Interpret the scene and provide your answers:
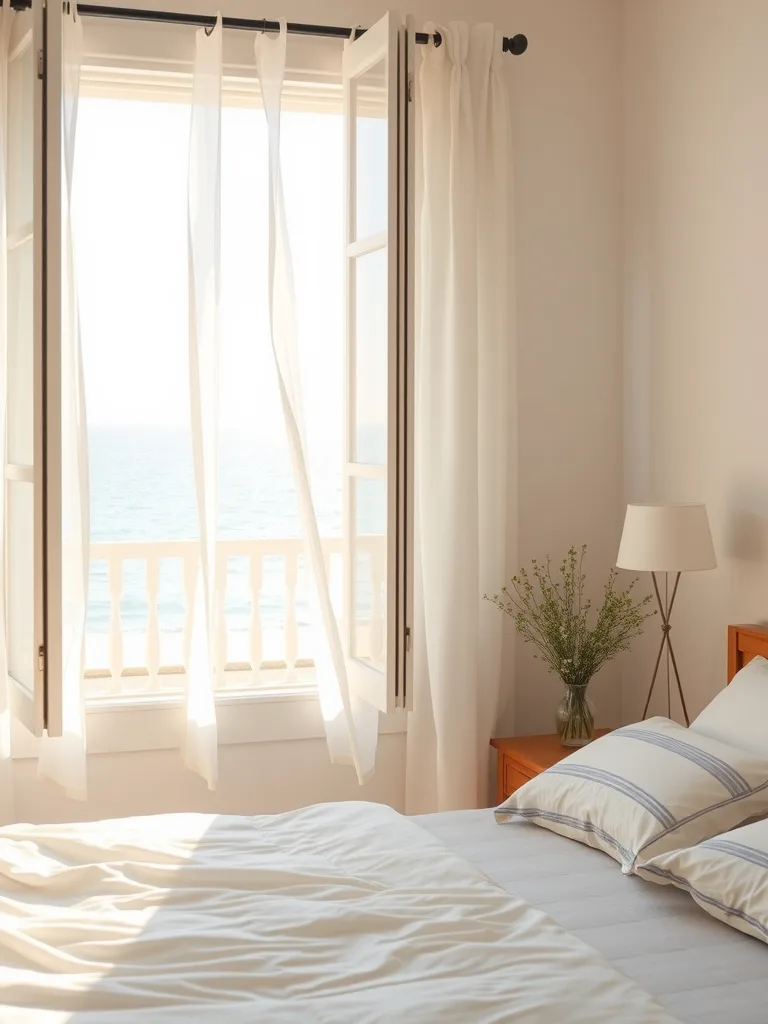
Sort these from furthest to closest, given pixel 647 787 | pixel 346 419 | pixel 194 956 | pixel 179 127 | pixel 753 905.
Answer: pixel 179 127, pixel 346 419, pixel 647 787, pixel 753 905, pixel 194 956

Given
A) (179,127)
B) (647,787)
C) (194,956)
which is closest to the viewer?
(194,956)

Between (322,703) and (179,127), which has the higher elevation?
(179,127)

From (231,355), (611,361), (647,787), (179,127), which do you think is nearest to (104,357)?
(231,355)

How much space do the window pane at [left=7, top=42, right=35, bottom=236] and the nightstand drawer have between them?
2.21 m

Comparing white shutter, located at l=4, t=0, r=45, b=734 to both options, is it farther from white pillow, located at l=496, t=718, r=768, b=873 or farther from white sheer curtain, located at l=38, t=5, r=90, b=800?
white pillow, located at l=496, t=718, r=768, b=873

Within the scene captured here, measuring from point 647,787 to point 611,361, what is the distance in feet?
6.70

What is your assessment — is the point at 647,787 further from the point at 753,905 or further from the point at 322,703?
the point at 322,703

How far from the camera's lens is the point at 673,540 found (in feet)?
11.0

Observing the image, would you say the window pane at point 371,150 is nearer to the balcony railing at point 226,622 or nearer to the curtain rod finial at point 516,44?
the curtain rod finial at point 516,44

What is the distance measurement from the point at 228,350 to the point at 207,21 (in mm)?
8220

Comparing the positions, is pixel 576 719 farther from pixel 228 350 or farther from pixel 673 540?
pixel 228 350

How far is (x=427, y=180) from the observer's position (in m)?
3.79

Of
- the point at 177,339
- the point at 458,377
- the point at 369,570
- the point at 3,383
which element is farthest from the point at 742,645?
the point at 177,339

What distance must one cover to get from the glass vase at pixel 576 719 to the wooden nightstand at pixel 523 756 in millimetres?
32
